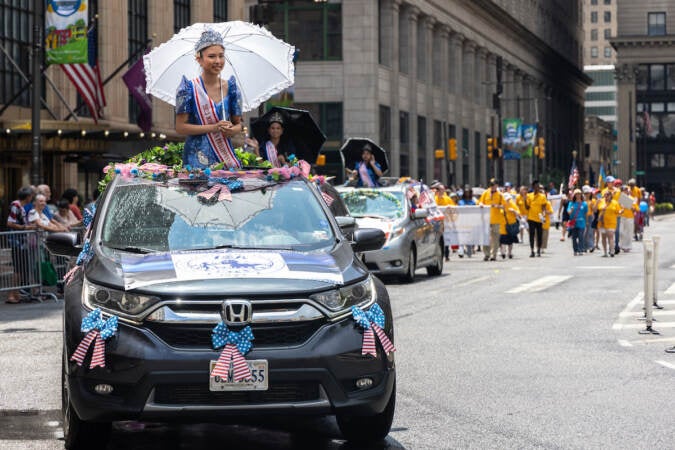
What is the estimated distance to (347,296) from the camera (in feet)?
24.6

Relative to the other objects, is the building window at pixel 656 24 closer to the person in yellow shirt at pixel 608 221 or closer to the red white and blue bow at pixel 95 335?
the person in yellow shirt at pixel 608 221

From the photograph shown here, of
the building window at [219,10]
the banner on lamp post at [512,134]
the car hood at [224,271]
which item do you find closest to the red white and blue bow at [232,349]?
the car hood at [224,271]

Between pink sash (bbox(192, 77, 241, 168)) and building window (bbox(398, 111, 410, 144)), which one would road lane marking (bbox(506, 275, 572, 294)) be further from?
building window (bbox(398, 111, 410, 144))

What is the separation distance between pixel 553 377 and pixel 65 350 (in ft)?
15.6

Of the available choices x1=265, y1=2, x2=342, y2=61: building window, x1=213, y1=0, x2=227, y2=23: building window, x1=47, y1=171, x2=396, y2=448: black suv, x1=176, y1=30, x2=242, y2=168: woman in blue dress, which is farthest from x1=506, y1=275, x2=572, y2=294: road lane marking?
x1=265, y1=2, x2=342, y2=61: building window

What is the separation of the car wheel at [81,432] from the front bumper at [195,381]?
30 centimetres

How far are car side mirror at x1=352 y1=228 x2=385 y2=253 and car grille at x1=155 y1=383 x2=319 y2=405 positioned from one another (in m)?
1.82

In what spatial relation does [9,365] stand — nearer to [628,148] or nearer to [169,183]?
[169,183]

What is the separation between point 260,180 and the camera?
9047 mm

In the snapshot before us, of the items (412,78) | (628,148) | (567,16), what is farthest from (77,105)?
(628,148)

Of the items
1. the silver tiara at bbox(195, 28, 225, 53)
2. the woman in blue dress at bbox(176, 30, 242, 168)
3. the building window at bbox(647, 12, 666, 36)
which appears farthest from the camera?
the building window at bbox(647, 12, 666, 36)

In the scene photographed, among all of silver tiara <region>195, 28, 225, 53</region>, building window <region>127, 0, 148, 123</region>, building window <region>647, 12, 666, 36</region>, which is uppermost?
building window <region>647, 12, 666, 36</region>

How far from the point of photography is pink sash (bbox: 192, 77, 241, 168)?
397 inches

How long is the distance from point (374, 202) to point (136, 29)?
78.2ft
